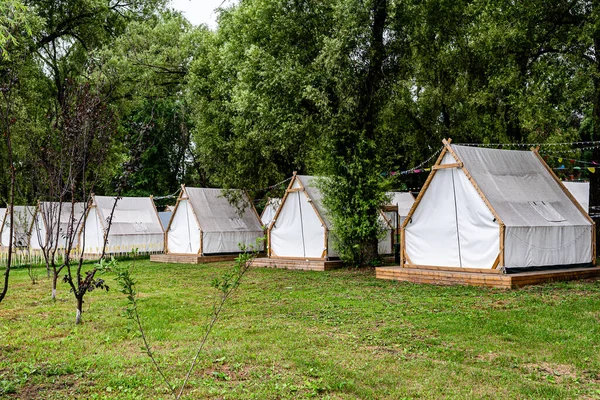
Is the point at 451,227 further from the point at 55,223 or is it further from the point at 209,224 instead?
the point at 209,224

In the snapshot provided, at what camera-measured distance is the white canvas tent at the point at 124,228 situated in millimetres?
24438

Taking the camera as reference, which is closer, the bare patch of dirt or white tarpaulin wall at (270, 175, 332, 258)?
the bare patch of dirt

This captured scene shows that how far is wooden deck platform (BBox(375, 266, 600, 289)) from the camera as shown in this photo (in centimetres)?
1202

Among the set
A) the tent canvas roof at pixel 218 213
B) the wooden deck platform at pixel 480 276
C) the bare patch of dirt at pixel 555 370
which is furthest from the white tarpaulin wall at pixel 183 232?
the bare patch of dirt at pixel 555 370

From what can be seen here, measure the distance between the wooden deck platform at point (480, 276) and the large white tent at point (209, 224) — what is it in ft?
28.8

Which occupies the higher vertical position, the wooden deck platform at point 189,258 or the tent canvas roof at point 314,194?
the tent canvas roof at point 314,194

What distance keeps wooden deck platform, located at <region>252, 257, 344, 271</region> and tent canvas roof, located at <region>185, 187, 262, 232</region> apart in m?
3.45

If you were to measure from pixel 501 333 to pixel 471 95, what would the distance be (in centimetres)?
1099

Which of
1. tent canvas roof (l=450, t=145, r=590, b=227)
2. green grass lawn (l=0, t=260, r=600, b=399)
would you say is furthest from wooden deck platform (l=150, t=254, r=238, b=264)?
tent canvas roof (l=450, t=145, r=590, b=227)

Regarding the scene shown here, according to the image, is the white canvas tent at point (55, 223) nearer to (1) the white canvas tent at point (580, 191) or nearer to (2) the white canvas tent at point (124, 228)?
(2) the white canvas tent at point (124, 228)

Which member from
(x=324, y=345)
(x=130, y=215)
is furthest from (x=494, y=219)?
(x=130, y=215)

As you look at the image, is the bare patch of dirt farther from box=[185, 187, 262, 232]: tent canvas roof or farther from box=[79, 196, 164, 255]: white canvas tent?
box=[79, 196, 164, 255]: white canvas tent

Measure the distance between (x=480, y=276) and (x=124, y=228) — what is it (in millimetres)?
17071

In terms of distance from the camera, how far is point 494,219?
12.8 meters
